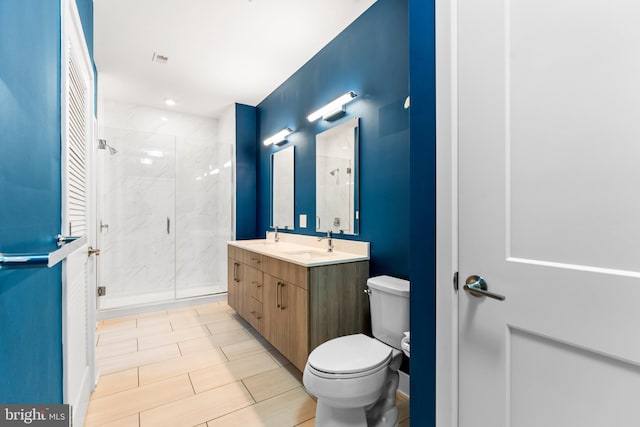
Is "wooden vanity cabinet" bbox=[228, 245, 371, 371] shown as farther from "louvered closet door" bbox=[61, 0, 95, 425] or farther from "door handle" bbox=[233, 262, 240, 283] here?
"louvered closet door" bbox=[61, 0, 95, 425]

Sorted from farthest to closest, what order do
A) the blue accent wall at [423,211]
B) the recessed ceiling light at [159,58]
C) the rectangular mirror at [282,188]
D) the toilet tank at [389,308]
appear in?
the rectangular mirror at [282,188], the recessed ceiling light at [159,58], the toilet tank at [389,308], the blue accent wall at [423,211]

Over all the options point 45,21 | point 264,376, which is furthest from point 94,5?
point 264,376

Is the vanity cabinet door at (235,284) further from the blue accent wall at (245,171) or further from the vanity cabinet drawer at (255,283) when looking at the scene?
the blue accent wall at (245,171)

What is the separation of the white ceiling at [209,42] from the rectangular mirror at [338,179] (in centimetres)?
81

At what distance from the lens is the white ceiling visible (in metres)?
2.09

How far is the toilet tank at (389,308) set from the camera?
5.19 ft

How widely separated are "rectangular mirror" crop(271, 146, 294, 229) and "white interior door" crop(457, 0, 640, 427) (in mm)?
2312

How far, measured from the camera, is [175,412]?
164 centimetres

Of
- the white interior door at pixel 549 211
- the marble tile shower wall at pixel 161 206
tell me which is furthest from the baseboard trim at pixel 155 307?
the white interior door at pixel 549 211

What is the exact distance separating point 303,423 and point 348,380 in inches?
20.9

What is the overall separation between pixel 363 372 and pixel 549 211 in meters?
1.01

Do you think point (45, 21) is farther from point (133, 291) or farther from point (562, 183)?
point (133, 291)

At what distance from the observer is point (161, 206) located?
393 cm

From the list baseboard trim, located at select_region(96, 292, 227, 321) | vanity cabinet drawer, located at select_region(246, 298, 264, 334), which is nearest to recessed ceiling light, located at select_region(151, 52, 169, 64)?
vanity cabinet drawer, located at select_region(246, 298, 264, 334)
